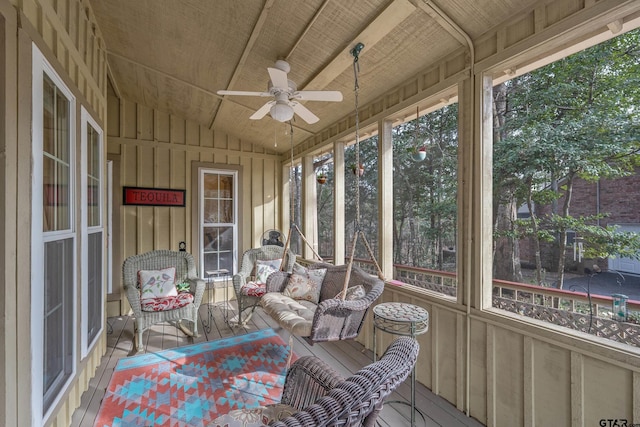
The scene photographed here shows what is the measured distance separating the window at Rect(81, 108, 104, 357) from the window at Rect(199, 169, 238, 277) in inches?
81.5

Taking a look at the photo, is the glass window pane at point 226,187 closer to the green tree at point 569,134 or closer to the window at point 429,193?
the window at point 429,193

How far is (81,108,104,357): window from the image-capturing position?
236 cm

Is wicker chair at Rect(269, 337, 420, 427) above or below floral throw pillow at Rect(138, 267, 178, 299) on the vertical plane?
above

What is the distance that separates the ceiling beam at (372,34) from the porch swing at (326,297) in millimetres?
75

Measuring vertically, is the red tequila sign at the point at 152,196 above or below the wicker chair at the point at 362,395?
above

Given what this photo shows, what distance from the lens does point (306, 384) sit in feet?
4.63

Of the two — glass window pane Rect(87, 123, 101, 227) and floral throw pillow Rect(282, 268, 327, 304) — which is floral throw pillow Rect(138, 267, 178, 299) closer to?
glass window pane Rect(87, 123, 101, 227)

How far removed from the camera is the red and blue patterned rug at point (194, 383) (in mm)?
2164

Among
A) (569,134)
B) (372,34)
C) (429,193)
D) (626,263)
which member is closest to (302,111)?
(372,34)

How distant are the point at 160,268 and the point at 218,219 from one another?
5.07ft

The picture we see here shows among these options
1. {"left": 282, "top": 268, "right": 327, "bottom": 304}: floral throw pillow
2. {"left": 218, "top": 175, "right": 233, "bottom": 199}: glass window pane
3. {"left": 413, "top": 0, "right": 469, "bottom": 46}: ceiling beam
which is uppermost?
{"left": 413, "top": 0, "right": 469, "bottom": 46}: ceiling beam

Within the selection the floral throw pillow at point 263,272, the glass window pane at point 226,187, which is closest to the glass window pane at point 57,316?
the floral throw pillow at point 263,272

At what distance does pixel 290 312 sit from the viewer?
263 cm

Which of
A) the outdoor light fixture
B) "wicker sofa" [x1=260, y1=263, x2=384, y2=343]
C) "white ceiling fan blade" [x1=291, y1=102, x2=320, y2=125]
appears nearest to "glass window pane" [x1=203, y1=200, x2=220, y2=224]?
"wicker sofa" [x1=260, y1=263, x2=384, y2=343]
